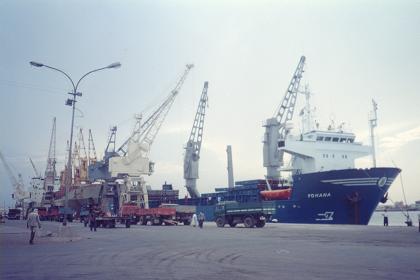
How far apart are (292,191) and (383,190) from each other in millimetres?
8697

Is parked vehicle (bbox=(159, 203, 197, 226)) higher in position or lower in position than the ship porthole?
lower

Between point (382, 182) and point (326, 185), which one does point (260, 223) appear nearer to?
point (326, 185)

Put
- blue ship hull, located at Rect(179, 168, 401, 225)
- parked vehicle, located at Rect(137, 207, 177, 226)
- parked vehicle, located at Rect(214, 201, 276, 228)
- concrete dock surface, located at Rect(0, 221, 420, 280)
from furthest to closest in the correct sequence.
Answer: parked vehicle, located at Rect(137, 207, 177, 226)
blue ship hull, located at Rect(179, 168, 401, 225)
parked vehicle, located at Rect(214, 201, 276, 228)
concrete dock surface, located at Rect(0, 221, 420, 280)

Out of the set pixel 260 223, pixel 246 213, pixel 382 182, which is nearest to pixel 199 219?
pixel 246 213

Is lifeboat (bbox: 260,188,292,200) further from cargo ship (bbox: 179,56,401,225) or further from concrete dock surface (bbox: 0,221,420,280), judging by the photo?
concrete dock surface (bbox: 0,221,420,280)

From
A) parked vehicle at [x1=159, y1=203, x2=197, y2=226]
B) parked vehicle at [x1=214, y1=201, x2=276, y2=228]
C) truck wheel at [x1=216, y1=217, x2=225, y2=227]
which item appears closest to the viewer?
parked vehicle at [x1=214, y1=201, x2=276, y2=228]

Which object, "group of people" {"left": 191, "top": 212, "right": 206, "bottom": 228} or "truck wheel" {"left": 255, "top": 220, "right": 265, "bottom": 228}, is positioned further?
"group of people" {"left": 191, "top": 212, "right": 206, "bottom": 228}

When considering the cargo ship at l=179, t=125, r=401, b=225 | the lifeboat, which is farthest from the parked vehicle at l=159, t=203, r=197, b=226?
the cargo ship at l=179, t=125, r=401, b=225

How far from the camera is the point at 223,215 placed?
128ft

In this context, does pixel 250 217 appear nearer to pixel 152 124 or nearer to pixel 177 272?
pixel 177 272

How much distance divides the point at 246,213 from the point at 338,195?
28.2 feet

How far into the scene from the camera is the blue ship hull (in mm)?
36656

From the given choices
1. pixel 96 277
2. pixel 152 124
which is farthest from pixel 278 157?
pixel 96 277

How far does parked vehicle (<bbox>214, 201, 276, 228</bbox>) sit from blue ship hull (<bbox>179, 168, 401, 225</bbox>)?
14.7 feet
